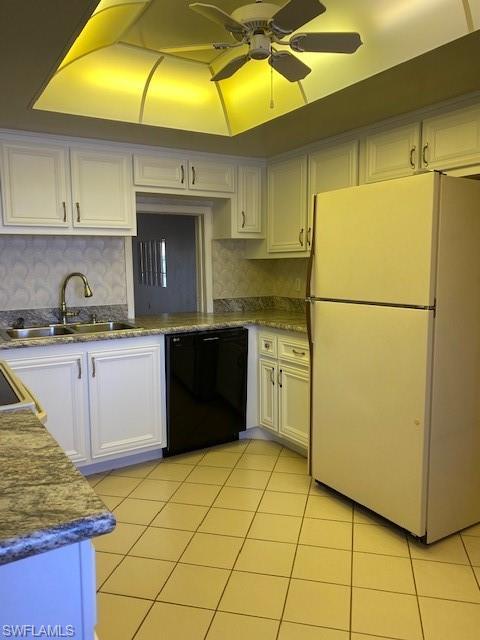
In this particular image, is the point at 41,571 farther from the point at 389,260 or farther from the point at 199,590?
the point at 389,260

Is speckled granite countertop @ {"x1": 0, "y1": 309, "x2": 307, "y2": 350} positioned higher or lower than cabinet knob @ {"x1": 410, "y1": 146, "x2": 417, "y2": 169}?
lower

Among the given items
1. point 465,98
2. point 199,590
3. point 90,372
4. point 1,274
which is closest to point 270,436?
point 90,372

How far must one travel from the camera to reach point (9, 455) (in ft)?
3.43

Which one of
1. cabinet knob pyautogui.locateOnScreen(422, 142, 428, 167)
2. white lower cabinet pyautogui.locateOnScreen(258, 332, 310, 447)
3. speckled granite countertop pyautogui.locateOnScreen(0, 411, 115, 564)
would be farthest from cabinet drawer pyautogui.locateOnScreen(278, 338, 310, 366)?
speckled granite countertop pyautogui.locateOnScreen(0, 411, 115, 564)

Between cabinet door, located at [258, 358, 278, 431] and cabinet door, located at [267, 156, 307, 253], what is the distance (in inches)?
35.5

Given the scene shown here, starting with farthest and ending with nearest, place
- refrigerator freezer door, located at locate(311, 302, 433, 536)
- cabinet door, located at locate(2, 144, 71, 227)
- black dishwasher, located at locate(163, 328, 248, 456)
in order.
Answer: black dishwasher, located at locate(163, 328, 248, 456) → cabinet door, located at locate(2, 144, 71, 227) → refrigerator freezer door, located at locate(311, 302, 433, 536)

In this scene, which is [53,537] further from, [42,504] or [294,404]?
[294,404]

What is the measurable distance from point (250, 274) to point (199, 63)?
1.79 metres

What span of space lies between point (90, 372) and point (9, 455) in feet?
6.21

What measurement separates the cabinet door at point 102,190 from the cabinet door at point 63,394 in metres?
0.94

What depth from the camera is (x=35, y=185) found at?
2973 millimetres

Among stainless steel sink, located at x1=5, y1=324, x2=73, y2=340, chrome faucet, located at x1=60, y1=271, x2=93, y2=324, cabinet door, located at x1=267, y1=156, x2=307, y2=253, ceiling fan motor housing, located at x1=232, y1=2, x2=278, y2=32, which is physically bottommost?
stainless steel sink, located at x1=5, y1=324, x2=73, y2=340

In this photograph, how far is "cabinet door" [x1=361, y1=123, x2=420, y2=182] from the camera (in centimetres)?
266

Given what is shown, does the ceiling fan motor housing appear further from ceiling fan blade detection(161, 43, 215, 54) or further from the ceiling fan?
ceiling fan blade detection(161, 43, 215, 54)
